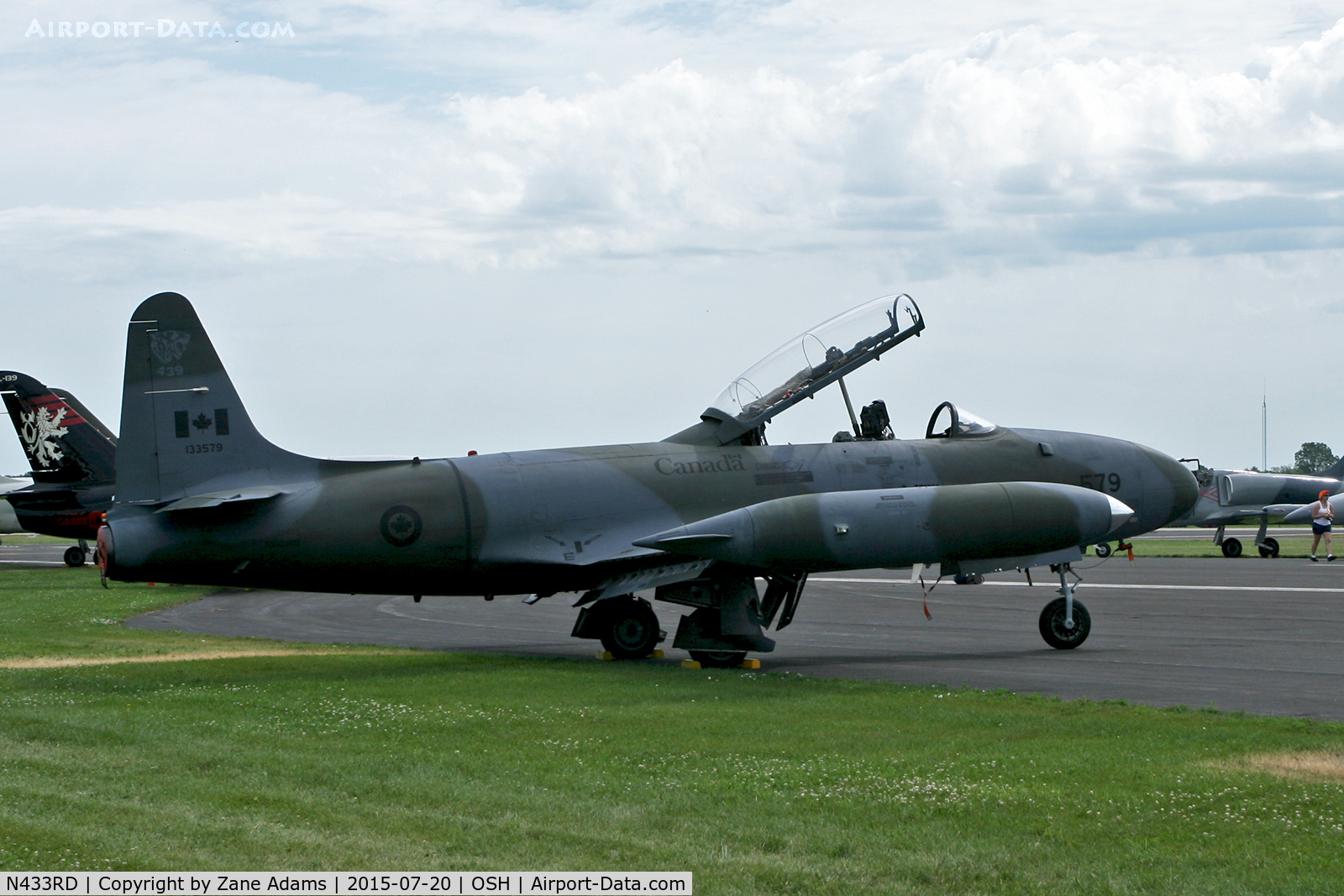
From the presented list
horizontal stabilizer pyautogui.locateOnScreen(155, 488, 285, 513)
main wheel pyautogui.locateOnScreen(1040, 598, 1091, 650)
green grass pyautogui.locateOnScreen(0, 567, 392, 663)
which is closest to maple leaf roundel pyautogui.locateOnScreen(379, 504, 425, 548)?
horizontal stabilizer pyautogui.locateOnScreen(155, 488, 285, 513)

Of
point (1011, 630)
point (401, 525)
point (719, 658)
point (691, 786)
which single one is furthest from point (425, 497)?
point (1011, 630)

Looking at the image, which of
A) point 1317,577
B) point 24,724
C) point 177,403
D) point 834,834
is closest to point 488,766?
point 834,834

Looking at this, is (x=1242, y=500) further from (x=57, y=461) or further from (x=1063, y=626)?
(x=57, y=461)

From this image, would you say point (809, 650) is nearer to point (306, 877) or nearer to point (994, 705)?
point (994, 705)

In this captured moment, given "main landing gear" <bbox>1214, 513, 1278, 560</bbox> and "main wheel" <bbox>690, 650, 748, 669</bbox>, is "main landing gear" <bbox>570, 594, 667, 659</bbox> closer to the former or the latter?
"main wheel" <bbox>690, 650, 748, 669</bbox>

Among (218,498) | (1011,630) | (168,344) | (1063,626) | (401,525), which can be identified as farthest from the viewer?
(1011,630)

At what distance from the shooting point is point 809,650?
19.2 metres

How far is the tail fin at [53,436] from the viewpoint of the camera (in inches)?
1597

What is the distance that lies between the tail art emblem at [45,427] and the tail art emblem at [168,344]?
27.3m

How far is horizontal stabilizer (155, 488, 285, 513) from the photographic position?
15.4 m

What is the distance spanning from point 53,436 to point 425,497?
2856 centimetres

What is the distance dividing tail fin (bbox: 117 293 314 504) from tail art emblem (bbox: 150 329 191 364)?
10mm

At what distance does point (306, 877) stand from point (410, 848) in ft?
2.37

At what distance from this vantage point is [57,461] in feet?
134
